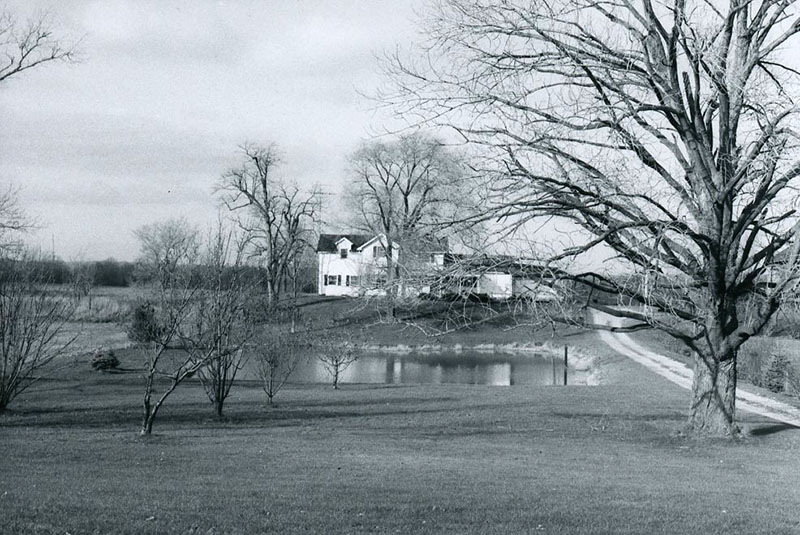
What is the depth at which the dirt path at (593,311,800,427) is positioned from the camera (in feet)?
61.6

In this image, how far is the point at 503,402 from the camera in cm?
2030

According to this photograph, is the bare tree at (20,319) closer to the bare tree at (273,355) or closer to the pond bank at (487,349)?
the bare tree at (273,355)

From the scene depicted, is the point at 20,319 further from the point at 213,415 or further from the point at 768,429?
the point at 768,429

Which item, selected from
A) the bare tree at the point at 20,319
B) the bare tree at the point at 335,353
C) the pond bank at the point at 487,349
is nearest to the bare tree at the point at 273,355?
the bare tree at the point at 335,353

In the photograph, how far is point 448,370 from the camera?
115ft

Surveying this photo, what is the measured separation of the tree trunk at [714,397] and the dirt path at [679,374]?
410 centimetres

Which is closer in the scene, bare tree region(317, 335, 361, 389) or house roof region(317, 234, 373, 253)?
bare tree region(317, 335, 361, 389)

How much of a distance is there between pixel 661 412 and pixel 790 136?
7.88m

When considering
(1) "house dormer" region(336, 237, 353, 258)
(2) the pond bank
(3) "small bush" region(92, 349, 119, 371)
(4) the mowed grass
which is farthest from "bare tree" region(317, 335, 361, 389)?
(1) "house dormer" region(336, 237, 353, 258)

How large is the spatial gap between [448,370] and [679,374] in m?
10.2

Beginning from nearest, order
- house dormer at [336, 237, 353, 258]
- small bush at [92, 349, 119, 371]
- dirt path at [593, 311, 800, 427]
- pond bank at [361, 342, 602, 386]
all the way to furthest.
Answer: dirt path at [593, 311, 800, 427], small bush at [92, 349, 119, 371], pond bank at [361, 342, 602, 386], house dormer at [336, 237, 353, 258]

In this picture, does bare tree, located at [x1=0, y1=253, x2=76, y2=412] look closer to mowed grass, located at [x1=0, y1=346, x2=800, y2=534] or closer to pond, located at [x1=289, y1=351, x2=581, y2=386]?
mowed grass, located at [x1=0, y1=346, x2=800, y2=534]

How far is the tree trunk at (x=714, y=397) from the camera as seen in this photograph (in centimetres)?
1304

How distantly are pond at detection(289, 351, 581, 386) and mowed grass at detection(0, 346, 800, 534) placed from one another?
1024 centimetres
